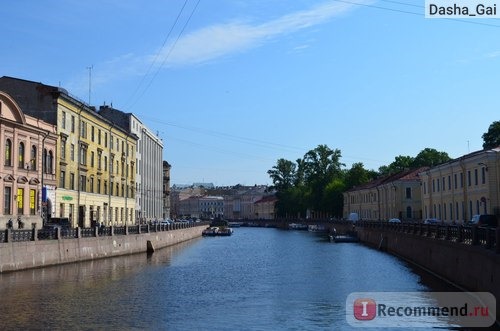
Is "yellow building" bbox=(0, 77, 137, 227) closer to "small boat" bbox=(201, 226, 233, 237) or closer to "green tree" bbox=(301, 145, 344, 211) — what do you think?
"small boat" bbox=(201, 226, 233, 237)

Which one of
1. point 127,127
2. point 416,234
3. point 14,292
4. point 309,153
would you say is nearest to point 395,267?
point 416,234

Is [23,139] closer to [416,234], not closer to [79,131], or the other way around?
[79,131]

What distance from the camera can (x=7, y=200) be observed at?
47.8 m

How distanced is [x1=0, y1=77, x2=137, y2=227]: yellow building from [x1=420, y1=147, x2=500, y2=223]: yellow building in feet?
119

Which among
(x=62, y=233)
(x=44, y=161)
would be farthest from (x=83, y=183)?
(x=62, y=233)

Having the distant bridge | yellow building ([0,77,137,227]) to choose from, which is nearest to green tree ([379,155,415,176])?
yellow building ([0,77,137,227])

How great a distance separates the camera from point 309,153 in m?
150

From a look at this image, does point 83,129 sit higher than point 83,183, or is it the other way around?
point 83,129

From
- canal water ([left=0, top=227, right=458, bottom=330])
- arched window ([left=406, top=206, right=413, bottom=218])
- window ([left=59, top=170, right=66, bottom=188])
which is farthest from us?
arched window ([left=406, top=206, right=413, bottom=218])

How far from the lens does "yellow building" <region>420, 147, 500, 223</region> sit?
55688 millimetres

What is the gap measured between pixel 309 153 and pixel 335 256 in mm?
97605

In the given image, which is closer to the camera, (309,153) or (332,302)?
(332,302)

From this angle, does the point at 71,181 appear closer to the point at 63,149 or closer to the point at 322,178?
the point at 63,149

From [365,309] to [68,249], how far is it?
25.0 m
